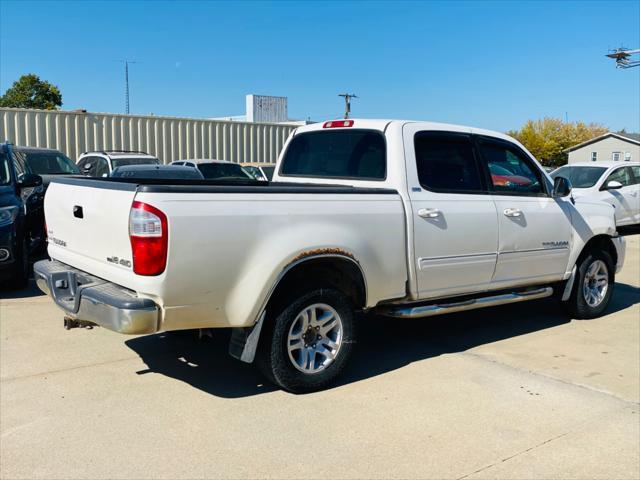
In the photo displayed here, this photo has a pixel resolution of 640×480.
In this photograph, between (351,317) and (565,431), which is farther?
(351,317)

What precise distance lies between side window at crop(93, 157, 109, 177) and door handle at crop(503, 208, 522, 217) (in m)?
11.0

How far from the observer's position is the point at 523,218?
596 cm

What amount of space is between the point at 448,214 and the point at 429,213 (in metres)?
0.24

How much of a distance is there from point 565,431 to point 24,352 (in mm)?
4254

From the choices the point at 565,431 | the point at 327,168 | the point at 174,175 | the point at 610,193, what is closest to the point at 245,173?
the point at 174,175

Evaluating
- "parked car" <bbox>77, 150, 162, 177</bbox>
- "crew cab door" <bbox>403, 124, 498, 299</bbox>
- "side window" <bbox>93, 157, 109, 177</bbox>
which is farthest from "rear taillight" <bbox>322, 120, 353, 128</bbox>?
Result: "side window" <bbox>93, 157, 109, 177</bbox>

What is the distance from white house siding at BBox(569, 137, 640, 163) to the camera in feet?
173

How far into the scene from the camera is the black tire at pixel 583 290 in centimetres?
685

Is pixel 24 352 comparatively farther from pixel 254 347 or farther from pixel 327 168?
pixel 327 168

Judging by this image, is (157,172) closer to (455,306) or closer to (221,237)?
(455,306)

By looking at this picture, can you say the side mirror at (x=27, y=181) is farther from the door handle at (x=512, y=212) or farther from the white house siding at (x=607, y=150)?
the white house siding at (x=607, y=150)

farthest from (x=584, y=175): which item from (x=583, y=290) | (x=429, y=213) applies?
(x=429, y=213)

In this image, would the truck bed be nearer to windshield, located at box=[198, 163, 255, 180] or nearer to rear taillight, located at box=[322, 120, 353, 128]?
rear taillight, located at box=[322, 120, 353, 128]

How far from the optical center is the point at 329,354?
4746mm
